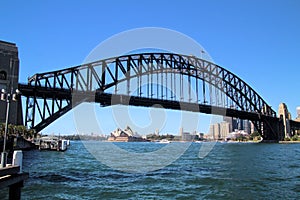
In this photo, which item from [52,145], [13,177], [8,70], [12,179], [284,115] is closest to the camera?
[12,179]

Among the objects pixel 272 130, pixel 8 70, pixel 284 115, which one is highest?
pixel 8 70

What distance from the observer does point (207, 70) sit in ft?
332

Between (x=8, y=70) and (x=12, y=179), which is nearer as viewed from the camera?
(x=12, y=179)

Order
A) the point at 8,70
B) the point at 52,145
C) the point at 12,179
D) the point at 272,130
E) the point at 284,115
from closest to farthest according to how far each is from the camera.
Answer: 1. the point at 12,179
2. the point at 8,70
3. the point at 52,145
4. the point at 272,130
5. the point at 284,115

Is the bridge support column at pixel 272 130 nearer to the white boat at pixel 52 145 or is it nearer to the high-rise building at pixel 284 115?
the high-rise building at pixel 284 115

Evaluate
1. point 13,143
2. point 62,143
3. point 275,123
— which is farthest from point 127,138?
point 13,143

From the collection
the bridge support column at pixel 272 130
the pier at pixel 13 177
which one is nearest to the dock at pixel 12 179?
the pier at pixel 13 177

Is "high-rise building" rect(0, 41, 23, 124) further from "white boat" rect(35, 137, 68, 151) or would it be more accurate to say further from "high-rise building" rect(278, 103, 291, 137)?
"high-rise building" rect(278, 103, 291, 137)

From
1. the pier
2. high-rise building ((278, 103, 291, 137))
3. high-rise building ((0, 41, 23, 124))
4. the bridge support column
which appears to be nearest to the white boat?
high-rise building ((0, 41, 23, 124))

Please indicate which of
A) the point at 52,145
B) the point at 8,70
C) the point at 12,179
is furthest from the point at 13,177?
the point at 52,145

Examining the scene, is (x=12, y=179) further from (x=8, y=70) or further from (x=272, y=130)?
(x=272, y=130)

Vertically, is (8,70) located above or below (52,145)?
above

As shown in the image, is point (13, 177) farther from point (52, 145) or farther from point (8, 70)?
point (52, 145)

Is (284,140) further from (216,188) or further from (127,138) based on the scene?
(216,188)
